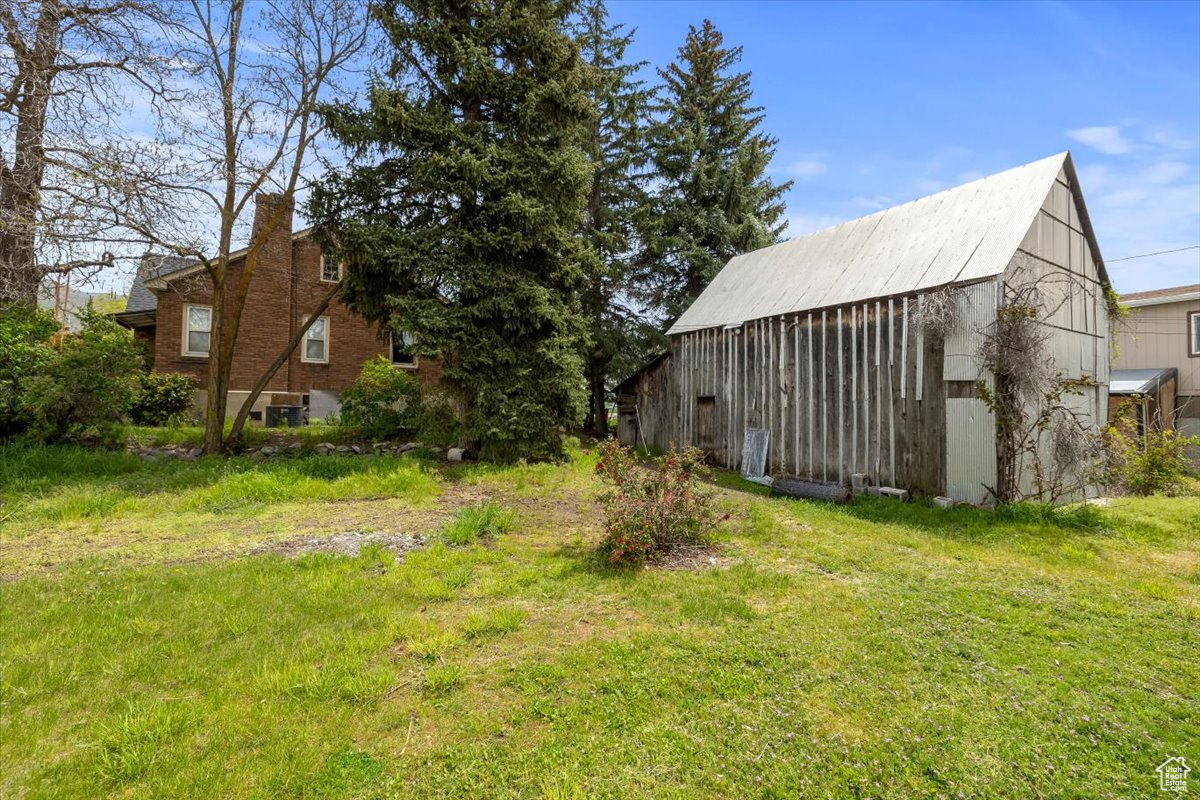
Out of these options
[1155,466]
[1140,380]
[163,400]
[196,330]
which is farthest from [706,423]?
[196,330]

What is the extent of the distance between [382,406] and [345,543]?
7.96 meters

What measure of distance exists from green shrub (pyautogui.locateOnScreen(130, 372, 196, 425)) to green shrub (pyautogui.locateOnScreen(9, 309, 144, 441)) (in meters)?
4.28

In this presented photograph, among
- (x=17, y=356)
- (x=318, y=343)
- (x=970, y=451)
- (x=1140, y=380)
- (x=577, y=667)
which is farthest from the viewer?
(x=318, y=343)

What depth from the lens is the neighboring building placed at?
1681 cm

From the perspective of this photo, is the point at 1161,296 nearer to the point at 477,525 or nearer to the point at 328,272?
the point at 477,525

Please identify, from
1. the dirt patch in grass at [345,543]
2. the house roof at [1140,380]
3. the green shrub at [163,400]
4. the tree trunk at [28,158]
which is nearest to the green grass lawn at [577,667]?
the dirt patch in grass at [345,543]

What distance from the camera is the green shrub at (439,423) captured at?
39.4 ft

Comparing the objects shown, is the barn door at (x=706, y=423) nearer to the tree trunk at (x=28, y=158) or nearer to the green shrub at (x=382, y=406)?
the green shrub at (x=382, y=406)

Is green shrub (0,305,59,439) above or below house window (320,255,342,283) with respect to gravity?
below

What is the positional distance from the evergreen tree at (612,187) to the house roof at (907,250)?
14.7ft

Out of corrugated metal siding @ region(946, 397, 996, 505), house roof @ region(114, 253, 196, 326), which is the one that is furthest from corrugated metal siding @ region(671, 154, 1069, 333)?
house roof @ region(114, 253, 196, 326)

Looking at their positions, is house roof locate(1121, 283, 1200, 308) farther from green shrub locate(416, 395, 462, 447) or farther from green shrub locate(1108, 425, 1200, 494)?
green shrub locate(416, 395, 462, 447)

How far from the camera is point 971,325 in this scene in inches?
337

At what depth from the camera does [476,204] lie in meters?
10.9
